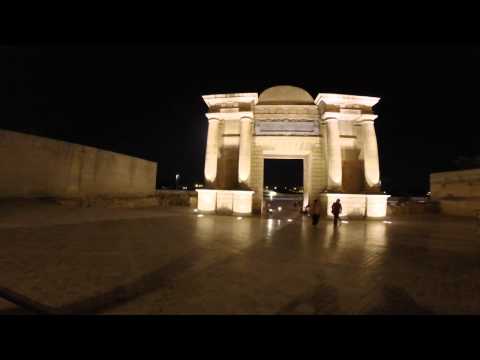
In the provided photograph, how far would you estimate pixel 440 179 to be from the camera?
68.2 feet

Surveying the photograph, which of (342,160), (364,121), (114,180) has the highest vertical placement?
(364,121)

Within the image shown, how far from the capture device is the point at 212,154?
48.1 feet

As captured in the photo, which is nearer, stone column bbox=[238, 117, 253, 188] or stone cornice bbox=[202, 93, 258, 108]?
stone column bbox=[238, 117, 253, 188]

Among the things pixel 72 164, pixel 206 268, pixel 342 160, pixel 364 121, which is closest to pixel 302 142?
pixel 342 160

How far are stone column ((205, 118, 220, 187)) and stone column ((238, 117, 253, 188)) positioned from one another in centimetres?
164

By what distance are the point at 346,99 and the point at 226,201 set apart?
982cm

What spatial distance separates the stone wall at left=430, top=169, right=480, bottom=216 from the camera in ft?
54.1

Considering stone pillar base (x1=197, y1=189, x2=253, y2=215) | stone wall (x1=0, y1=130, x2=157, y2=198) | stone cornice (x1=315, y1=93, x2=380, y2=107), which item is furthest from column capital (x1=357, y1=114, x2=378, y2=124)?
stone wall (x1=0, y1=130, x2=157, y2=198)

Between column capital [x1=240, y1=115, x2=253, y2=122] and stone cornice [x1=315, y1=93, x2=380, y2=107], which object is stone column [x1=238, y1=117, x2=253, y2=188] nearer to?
column capital [x1=240, y1=115, x2=253, y2=122]

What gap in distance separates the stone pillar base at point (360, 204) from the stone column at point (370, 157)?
29.5 inches

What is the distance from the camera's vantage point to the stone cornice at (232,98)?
14.5 metres

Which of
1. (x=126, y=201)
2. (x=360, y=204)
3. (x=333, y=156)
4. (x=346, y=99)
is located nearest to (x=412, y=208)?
(x=360, y=204)
